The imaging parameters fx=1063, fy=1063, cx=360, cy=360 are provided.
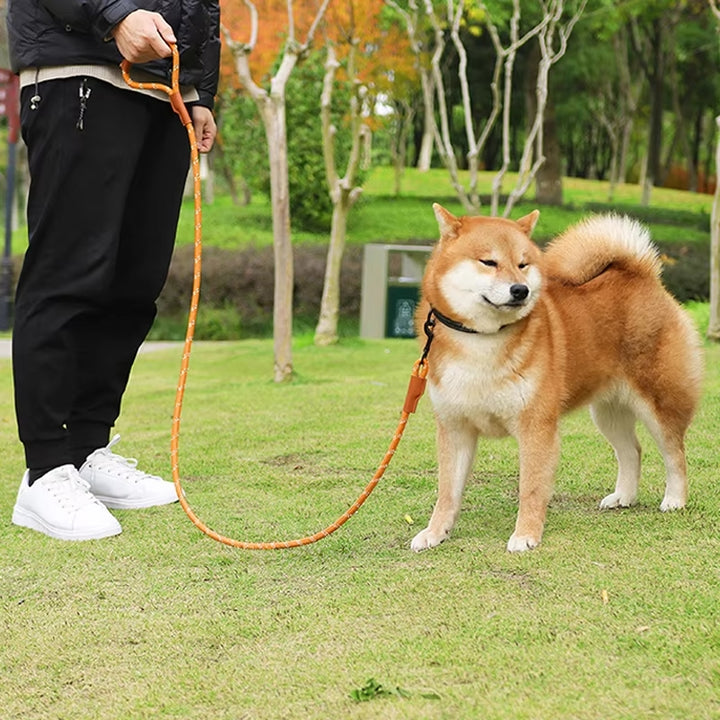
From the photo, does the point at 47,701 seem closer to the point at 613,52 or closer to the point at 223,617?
the point at 223,617

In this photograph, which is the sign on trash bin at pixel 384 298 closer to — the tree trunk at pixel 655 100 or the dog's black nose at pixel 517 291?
the dog's black nose at pixel 517 291

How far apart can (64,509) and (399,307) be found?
8815 millimetres

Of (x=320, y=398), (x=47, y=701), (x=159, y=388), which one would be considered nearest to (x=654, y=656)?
(x=47, y=701)

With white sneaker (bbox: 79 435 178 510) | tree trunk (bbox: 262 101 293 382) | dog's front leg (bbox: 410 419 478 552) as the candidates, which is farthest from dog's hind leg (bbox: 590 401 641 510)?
tree trunk (bbox: 262 101 293 382)

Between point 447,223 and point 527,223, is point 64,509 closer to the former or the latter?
point 447,223

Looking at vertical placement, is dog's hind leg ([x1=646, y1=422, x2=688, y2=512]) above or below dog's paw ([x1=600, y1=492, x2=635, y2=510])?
above

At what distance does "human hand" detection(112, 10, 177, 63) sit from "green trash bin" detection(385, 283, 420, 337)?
881cm

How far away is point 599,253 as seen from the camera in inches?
132

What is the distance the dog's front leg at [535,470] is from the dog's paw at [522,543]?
0.6 inches

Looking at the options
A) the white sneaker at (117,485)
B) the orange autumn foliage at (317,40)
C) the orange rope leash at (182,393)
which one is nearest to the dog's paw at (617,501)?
the orange rope leash at (182,393)

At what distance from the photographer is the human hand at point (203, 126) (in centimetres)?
349

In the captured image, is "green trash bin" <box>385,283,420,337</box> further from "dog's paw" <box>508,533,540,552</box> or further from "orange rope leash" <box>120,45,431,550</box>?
"dog's paw" <box>508,533,540,552</box>

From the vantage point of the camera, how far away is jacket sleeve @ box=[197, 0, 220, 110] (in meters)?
3.38

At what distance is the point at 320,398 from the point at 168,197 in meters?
3.10
